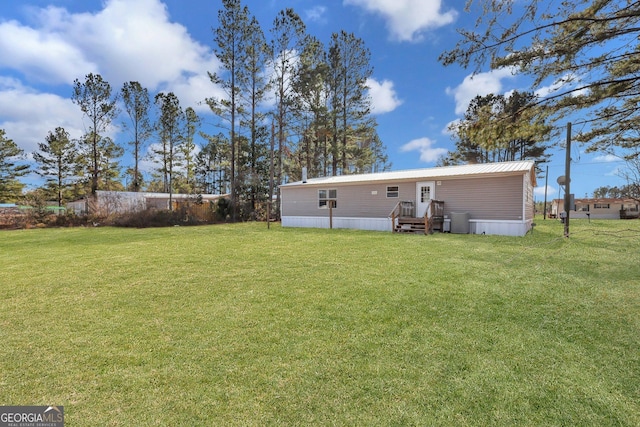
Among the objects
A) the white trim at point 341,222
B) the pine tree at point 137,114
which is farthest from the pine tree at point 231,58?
the pine tree at point 137,114

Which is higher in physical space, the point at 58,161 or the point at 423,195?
the point at 58,161

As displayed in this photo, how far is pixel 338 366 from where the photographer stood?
6.99 feet

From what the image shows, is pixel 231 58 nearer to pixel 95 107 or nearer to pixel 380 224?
pixel 95 107

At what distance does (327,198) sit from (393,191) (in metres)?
3.58

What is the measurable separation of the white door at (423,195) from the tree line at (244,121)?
10.9 meters

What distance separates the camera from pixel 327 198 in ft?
48.8

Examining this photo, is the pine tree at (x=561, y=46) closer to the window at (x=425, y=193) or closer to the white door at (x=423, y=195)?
the white door at (x=423, y=195)

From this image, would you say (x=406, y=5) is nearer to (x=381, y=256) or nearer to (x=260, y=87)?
(x=381, y=256)

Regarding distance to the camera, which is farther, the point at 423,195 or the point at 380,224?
the point at 380,224

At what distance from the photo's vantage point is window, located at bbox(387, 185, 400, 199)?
1280 cm

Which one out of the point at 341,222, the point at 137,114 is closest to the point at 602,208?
the point at 341,222

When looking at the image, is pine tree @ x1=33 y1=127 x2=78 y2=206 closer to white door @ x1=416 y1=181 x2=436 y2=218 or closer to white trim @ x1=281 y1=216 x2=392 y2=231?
white trim @ x1=281 y1=216 x2=392 y2=231

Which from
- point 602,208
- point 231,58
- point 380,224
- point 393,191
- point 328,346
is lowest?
point 328,346

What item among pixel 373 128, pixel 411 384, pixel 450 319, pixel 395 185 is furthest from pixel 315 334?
pixel 373 128
